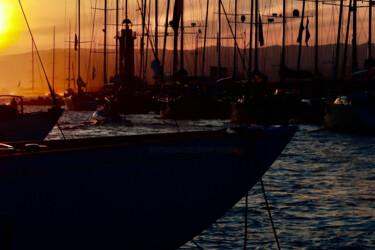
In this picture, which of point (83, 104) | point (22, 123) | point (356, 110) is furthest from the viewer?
point (83, 104)

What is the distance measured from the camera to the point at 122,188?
802 centimetres

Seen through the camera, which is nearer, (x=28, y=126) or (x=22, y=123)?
(x=22, y=123)

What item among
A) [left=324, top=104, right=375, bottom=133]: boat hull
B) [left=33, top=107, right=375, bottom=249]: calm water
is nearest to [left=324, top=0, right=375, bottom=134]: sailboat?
[left=324, top=104, right=375, bottom=133]: boat hull

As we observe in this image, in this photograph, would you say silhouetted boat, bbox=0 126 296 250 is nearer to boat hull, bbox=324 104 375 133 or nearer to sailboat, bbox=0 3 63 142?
sailboat, bbox=0 3 63 142

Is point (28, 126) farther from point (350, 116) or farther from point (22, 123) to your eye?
point (350, 116)

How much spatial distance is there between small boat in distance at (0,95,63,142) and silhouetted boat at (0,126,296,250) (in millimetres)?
9987

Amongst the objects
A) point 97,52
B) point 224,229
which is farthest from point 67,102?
point 224,229

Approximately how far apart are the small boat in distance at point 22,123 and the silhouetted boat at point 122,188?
9.99 meters

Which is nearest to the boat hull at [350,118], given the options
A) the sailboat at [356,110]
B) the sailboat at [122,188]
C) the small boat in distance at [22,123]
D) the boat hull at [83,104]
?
the sailboat at [356,110]

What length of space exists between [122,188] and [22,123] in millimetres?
14274

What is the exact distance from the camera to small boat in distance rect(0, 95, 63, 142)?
20.3 meters

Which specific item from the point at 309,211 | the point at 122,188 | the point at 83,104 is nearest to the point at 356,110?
the point at 309,211

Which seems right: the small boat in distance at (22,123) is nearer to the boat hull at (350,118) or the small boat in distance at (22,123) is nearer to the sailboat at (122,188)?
the sailboat at (122,188)

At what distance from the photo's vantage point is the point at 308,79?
2530 inches
